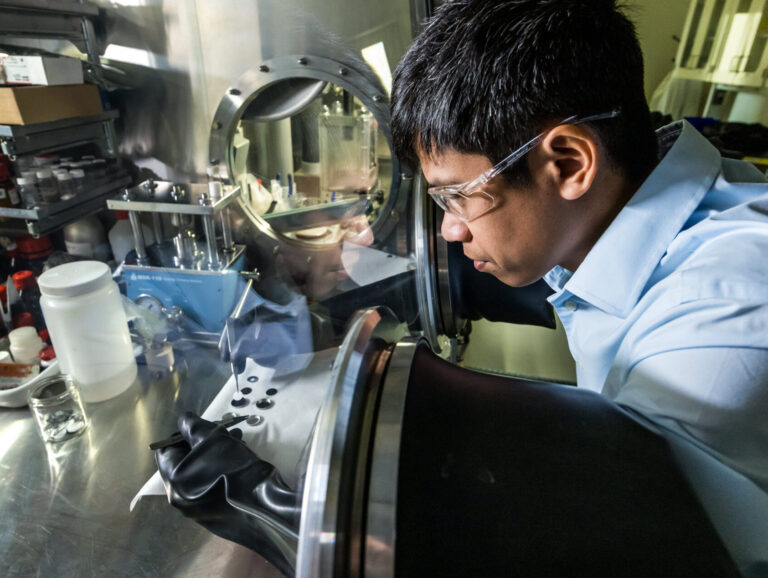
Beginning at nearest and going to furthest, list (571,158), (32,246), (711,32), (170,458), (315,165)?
(571,158) < (170,458) < (32,246) < (315,165) < (711,32)

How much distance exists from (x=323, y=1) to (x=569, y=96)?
898 mm

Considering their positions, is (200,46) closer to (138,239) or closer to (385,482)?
(138,239)

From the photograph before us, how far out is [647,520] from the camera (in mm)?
381

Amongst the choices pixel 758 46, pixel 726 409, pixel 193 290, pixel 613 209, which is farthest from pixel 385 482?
pixel 758 46

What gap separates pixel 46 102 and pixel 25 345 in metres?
0.58

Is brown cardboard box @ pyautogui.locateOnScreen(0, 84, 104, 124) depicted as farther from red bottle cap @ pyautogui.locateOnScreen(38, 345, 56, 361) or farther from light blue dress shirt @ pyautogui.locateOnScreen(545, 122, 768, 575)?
light blue dress shirt @ pyautogui.locateOnScreen(545, 122, 768, 575)

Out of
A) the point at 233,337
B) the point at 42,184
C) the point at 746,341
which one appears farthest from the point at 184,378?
the point at 746,341

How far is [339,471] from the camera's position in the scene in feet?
1.24

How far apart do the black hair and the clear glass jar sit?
3.06ft

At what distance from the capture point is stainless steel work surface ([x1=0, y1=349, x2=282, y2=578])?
76 cm

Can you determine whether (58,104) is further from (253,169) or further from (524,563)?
(524,563)

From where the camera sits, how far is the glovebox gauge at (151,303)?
4.24ft

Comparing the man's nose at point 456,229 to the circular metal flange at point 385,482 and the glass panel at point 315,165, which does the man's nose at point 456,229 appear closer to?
the circular metal flange at point 385,482

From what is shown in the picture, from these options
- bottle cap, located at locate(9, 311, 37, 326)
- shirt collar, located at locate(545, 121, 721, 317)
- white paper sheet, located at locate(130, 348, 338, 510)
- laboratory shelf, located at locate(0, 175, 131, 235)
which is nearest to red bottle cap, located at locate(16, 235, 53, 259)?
laboratory shelf, located at locate(0, 175, 131, 235)
